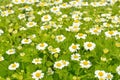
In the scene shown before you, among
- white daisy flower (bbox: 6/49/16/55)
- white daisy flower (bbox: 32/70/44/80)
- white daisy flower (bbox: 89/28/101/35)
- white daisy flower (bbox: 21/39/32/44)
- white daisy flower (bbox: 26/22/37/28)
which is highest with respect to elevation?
white daisy flower (bbox: 26/22/37/28)

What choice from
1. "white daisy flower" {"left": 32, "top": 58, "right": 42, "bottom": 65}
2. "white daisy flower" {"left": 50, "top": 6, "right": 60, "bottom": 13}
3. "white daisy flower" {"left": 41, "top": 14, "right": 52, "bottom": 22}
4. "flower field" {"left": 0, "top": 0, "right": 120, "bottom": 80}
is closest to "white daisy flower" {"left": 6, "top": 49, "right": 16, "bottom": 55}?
"flower field" {"left": 0, "top": 0, "right": 120, "bottom": 80}

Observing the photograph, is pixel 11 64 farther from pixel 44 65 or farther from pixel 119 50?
pixel 119 50

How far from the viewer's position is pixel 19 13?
18.0 ft

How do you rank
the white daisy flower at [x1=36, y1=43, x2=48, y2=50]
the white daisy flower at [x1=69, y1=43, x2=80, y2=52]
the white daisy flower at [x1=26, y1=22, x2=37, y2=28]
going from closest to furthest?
the white daisy flower at [x1=69, y1=43, x2=80, y2=52] → the white daisy flower at [x1=36, y1=43, x2=48, y2=50] → the white daisy flower at [x1=26, y1=22, x2=37, y2=28]

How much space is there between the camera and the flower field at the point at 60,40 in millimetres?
4070

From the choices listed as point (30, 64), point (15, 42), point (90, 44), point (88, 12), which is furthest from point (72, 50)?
point (88, 12)

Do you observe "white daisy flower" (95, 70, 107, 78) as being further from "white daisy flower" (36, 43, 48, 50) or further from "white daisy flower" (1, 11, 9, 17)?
"white daisy flower" (1, 11, 9, 17)

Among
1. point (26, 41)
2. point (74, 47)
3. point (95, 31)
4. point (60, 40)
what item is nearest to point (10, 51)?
point (26, 41)

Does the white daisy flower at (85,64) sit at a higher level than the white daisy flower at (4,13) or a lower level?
lower

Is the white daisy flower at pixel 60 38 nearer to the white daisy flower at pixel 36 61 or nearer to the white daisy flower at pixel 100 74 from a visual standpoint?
the white daisy flower at pixel 36 61

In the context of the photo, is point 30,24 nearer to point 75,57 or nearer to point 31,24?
point 31,24

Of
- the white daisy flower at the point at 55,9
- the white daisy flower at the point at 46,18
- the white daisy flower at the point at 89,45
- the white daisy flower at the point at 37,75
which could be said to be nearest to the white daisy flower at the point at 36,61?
the white daisy flower at the point at 37,75

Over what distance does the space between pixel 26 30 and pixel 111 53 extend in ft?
4.39

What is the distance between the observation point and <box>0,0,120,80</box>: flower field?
13.4 ft
